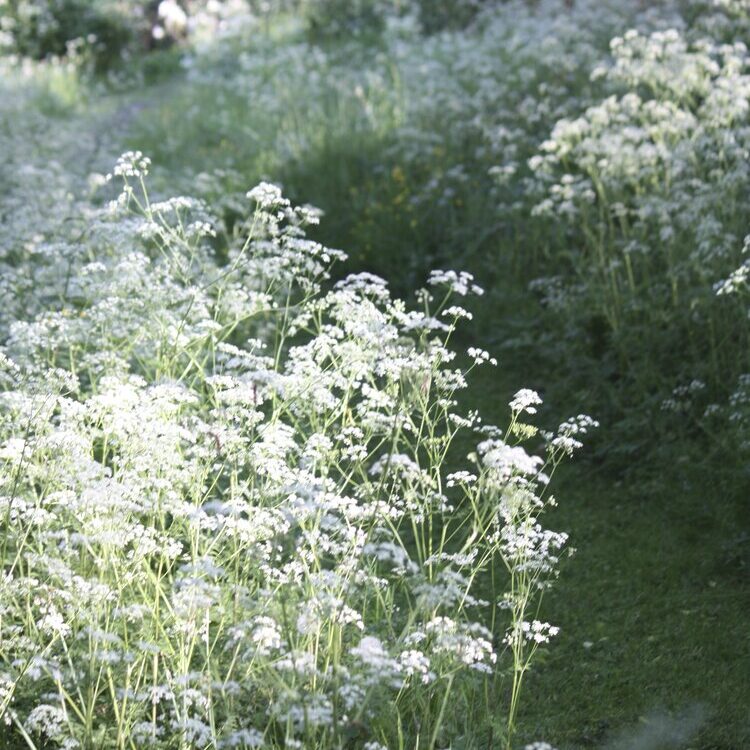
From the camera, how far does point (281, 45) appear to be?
16062mm

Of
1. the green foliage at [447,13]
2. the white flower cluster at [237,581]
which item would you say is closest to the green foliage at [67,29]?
the green foliage at [447,13]

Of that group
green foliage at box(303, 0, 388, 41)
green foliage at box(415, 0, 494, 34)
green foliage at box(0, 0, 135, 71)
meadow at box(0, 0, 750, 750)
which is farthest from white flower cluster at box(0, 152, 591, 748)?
green foliage at box(0, 0, 135, 71)

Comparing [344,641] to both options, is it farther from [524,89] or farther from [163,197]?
[524,89]

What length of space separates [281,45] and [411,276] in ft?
29.1

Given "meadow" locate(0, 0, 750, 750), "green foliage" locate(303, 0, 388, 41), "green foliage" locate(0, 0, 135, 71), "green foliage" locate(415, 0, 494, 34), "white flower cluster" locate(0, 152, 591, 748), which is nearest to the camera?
"white flower cluster" locate(0, 152, 591, 748)

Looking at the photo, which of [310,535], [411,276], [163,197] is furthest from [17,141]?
[310,535]

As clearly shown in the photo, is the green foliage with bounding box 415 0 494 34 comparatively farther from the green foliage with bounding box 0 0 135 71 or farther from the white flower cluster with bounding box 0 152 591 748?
the white flower cluster with bounding box 0 152 591 748

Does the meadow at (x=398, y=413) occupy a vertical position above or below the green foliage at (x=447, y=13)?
below

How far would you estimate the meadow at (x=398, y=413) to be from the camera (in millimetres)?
3426

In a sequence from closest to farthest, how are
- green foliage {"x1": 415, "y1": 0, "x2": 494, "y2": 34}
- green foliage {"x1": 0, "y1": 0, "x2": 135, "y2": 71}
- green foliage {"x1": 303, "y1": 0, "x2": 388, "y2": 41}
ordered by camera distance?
green foliage {"x1": 415, "y1": 0, "x2": 494, "y2": 34}
green foliage {"x1": 303, "y1": 0, "x2": 388, "y2": 41}
green foliage {"x1": 0, "y1": 0, "x2": 135, "y2": 71}

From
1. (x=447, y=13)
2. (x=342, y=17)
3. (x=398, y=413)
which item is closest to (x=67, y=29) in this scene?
(x=342, y=17)

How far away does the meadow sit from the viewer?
3426mm

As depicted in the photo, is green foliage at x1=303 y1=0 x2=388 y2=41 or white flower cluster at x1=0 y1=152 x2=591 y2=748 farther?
green foliage at x1=303 y1=0 x2=388 y2=41

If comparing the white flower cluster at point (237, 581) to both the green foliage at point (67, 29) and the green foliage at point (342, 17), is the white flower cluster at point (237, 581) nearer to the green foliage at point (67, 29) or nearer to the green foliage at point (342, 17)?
the green foliage at point (342, 17)
